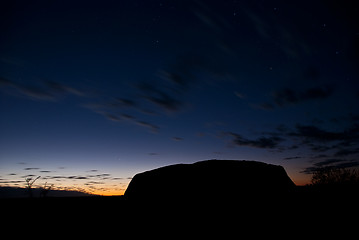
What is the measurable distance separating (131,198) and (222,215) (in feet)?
8.76

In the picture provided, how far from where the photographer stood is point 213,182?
5641 mm

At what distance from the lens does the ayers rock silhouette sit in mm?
5434

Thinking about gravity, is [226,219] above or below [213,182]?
below

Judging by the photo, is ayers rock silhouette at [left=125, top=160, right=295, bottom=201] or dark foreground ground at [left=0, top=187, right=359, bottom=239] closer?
dark foreground ground at [left=0, top=187, right=359, bottom=239]

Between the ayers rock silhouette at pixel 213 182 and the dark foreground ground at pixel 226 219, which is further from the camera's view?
the ayers rock silhouette at pixel 213 182

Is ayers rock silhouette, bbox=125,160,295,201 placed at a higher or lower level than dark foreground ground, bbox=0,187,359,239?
higher

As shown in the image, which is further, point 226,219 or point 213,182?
point 213,182

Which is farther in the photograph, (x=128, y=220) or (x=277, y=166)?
(x=277, y=166)

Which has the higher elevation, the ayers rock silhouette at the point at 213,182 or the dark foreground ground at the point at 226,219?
the ayers rock silhouette at the point at 213,182

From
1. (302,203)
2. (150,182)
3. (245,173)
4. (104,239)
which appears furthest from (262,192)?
(104,239)

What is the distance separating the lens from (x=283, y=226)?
16.3ft

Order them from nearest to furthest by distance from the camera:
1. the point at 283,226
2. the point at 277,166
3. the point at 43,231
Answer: the point at 283,226, the point at 277,166, the point at 43,231

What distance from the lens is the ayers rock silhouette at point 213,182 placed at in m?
5.43

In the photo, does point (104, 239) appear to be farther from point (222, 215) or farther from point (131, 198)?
point (222, 215)
